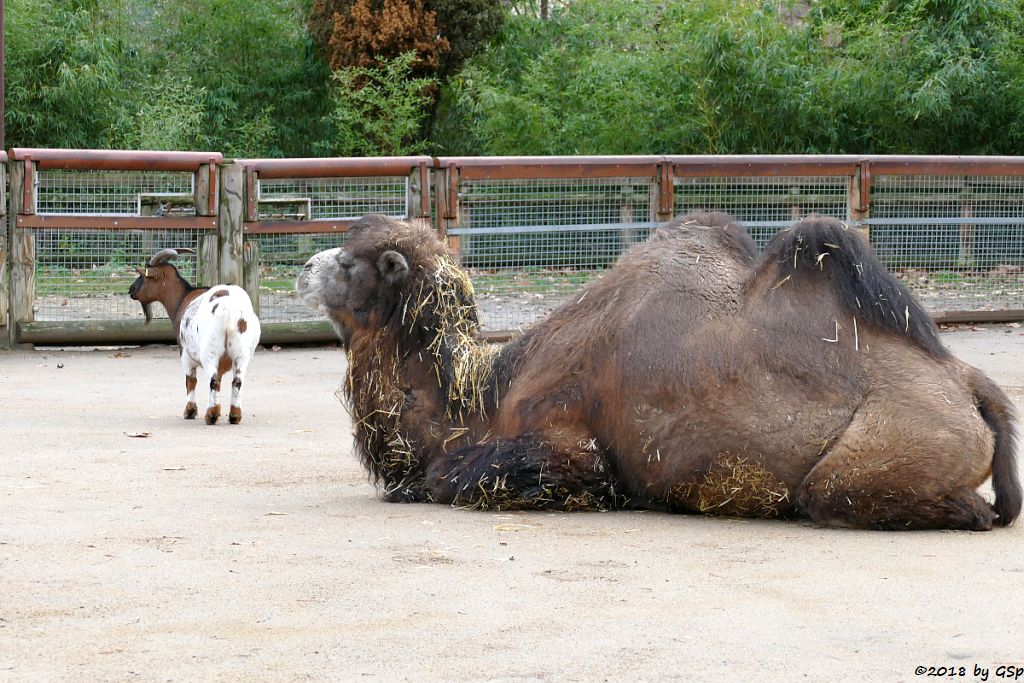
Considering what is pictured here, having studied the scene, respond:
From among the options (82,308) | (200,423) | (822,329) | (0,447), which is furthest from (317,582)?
(82,308)

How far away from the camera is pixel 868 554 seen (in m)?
5.34

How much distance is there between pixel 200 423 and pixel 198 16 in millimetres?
17324

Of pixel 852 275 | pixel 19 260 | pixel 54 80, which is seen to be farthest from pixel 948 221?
pixel 54 80

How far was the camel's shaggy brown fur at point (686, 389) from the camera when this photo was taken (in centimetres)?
570

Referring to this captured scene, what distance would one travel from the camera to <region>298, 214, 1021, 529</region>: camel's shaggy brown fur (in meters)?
5.70

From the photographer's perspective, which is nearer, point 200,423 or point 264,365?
point 200,423

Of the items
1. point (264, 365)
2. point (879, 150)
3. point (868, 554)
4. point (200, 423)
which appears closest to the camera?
point (868, 554)

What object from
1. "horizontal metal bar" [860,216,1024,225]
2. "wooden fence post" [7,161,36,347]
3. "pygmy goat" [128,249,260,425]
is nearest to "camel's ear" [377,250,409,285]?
"pygmy goat" [128,249,260,425]

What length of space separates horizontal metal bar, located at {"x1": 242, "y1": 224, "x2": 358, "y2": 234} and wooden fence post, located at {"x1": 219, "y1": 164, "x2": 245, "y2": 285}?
0.35 feet

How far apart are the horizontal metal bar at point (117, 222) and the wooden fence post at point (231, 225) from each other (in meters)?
0.11

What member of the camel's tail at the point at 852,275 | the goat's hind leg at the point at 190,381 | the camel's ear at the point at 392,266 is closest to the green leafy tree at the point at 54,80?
the goat's hind leg at the point at 190,381

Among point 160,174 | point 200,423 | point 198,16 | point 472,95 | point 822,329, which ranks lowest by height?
point 200,423

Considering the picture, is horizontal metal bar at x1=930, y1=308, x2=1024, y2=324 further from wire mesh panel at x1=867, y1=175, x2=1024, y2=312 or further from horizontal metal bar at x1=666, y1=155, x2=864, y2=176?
horizontal metal bar at x1=666, y1=155, x2=864, y2=176

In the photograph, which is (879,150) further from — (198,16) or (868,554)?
(868,554)
